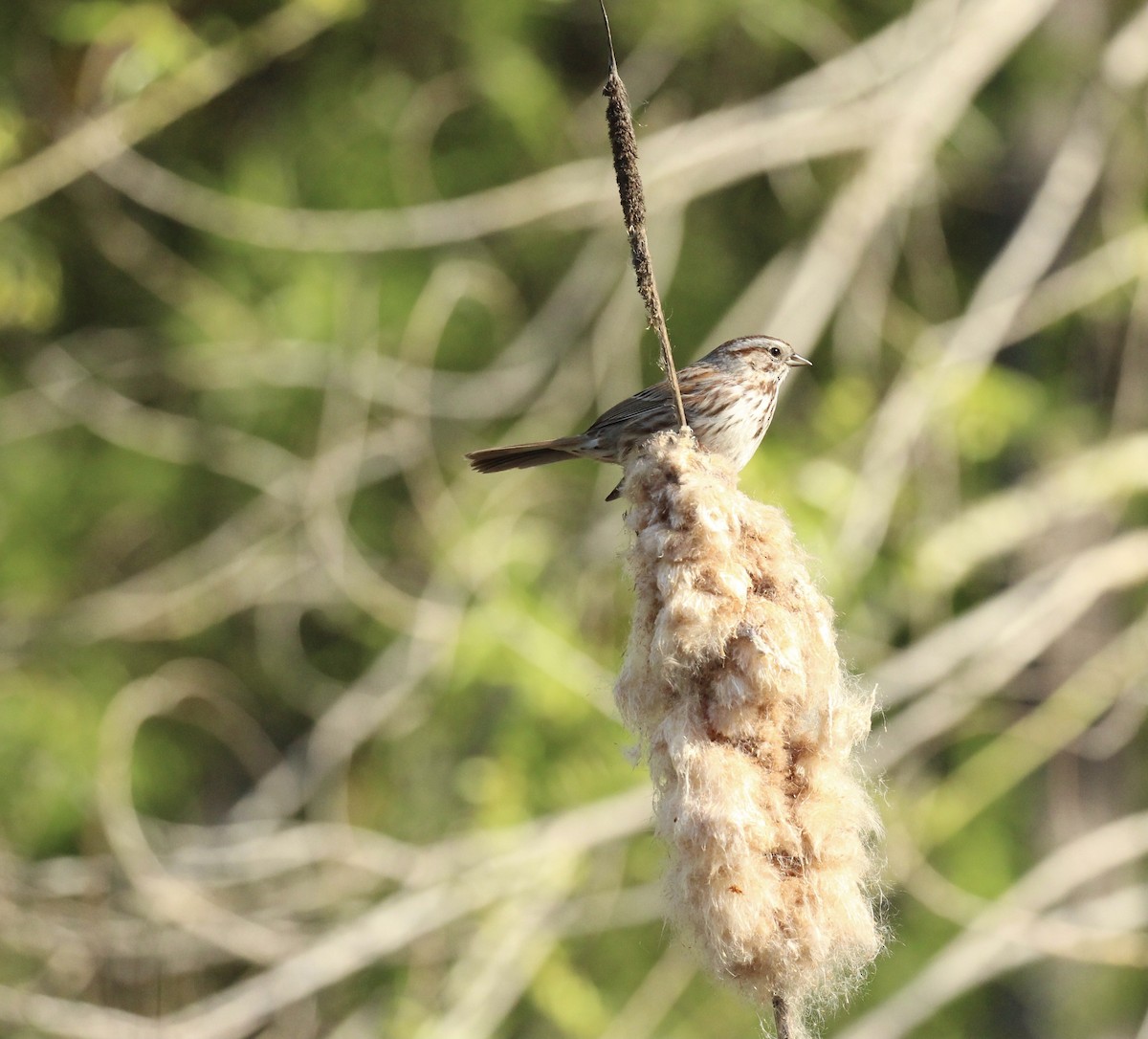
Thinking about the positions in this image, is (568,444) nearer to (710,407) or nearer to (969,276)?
(710,407)

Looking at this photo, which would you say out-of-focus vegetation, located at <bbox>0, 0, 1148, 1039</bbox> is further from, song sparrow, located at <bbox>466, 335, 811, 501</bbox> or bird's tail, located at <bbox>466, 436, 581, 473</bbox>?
bird's tail, located at <bbox>466, 436, 581, 473</bbox>

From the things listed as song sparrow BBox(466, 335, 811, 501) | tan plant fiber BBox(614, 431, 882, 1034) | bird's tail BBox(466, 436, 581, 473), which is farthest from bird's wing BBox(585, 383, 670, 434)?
tan plant fiber BBox(614, 431, 882, 1034)

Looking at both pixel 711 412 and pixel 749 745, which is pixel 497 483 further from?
pixel 749 745

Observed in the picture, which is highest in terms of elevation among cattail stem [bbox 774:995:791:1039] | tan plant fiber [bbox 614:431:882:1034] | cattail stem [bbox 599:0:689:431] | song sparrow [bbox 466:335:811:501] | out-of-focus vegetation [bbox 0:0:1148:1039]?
out-of-focus vegetation [bbox 0:0:1148:1039]

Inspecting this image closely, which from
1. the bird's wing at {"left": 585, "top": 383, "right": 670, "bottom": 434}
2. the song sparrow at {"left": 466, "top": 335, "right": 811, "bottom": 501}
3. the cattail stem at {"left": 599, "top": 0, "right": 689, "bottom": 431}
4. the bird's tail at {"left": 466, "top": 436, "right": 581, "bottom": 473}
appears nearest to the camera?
the cattail stem at {"left": 599, "top": 0, "right": 689, "bottom": 431}

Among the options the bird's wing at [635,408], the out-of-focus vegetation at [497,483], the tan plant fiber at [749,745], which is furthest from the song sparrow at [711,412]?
the out-of-focus vegetation at [497,483]

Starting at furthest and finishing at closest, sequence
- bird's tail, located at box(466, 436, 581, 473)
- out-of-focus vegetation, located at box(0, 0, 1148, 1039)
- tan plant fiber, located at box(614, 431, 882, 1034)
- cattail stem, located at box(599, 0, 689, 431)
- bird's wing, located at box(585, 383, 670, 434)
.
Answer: out-of-focus vegetation, located at box(0, 0, 1148, 1039), bird's wing, located at box(585, 383, 670, 434), bird's tail, located at box(466, 436, 581, 473), tan plant fiber, located at box(614, 431, 882, 1034), cattail stem, located at box(599, 0, 689, 431)
